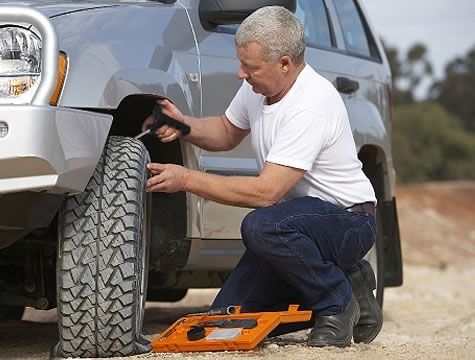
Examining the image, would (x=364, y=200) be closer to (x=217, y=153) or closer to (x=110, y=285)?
(x=217, y=153)

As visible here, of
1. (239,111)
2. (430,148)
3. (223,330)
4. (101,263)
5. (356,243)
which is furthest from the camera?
(430,148)

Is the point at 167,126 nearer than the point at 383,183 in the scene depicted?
Yes

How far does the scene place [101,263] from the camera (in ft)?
15.1

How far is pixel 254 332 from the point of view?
16.0 feet

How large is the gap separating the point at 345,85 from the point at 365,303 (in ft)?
4.41

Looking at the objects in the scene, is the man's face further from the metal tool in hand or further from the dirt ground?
the dirt ground

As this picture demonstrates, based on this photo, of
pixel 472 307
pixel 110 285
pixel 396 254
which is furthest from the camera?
pixel 472 307

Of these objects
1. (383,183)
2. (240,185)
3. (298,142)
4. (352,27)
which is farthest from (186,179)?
(352,27)

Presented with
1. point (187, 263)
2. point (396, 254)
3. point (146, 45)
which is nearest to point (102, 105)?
point (146, 45)

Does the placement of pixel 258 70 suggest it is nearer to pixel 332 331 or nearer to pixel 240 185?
pixel 240 185

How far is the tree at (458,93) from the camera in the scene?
56250mm

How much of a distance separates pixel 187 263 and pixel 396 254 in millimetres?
2038

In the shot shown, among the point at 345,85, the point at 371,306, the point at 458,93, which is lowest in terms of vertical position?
the point at 458,93

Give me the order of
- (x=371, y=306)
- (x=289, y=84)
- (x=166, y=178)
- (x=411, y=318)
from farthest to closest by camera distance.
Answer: (x=411, y=318) < (x=371, y=306) < (x=289, y=84) < (x=166, y=178)
